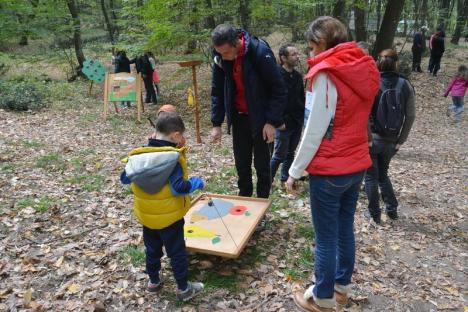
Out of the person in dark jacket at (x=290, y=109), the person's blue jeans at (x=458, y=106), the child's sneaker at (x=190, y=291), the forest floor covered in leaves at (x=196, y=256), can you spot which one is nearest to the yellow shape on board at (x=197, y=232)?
the forest floor covered in leaves at (x=196, y=256)

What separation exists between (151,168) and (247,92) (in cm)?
140

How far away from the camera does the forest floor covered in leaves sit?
3.61m

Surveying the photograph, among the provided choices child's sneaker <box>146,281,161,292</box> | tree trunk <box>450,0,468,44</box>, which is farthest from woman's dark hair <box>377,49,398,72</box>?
tree trunk <box>450,0,468,44</box>

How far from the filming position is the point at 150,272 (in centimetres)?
350

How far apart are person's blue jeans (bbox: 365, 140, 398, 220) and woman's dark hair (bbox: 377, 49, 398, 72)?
0.87m

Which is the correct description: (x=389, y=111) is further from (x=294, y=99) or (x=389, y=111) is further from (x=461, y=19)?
(x=461, y=19)

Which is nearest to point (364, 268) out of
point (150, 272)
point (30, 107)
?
point (150, 272)

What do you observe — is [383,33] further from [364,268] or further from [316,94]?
[316,94]

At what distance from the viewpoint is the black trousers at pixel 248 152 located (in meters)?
4.22

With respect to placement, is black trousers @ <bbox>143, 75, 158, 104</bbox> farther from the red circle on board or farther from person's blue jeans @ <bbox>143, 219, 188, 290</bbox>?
person's blue jeans @ <bbox>143, 219, 188, 290</bbox>

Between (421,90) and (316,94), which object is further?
(421,90)

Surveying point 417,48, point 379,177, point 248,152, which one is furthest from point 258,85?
point 417,48

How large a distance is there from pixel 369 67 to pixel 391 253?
273 cm

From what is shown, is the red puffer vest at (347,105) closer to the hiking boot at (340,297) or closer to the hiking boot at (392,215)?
the hiking boot at (340,297)
